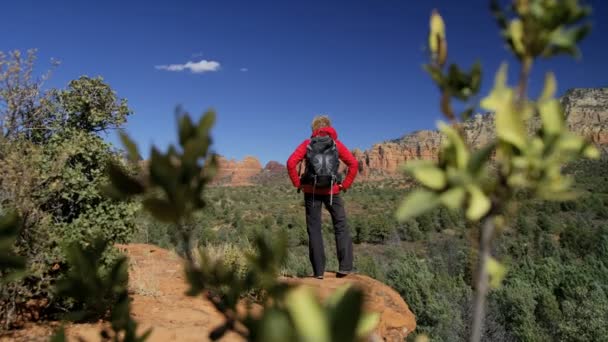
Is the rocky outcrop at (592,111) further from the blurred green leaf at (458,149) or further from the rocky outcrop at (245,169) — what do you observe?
the blurred green leaf at (458,149)

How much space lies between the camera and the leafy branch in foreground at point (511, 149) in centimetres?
52

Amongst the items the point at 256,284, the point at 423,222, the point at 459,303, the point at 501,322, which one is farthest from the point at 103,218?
the point at 423,222

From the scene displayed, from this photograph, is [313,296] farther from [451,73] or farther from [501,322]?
[501,322]

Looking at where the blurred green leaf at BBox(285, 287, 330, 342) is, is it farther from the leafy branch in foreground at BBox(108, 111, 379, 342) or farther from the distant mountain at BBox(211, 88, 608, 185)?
the distant mountain at BBox(211, 88, 608, 185)

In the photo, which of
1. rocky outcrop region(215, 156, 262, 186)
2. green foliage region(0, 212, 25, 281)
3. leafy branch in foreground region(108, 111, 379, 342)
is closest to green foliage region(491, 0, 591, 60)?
leafy branch in foreground region(108, 111, 379, 342)

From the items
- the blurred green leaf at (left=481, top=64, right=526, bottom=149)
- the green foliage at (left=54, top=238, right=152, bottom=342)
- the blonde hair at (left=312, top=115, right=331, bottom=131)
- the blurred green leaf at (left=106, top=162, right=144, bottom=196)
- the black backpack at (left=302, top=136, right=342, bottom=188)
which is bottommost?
the green foliage at (left=54, top=238, right=152, bottom=342)

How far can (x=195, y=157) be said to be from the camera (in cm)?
54

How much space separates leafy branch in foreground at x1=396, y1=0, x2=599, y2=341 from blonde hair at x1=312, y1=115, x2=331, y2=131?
168 inches

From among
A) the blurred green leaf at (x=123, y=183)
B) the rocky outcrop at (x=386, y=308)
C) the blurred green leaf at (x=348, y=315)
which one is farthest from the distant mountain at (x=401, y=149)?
the blurred green leaf at (x=348, y=315)

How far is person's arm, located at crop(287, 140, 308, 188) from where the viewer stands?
482 cm

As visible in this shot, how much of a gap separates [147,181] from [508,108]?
0.48 metres

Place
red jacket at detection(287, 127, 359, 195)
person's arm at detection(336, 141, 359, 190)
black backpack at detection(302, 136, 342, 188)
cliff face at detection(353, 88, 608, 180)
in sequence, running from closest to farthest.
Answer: black backpack at detection(302, 136, 342, 188) → red jacket at detection(287, 127, 359, 195) → person's arm at detection(336, 141, 359, 190) → cliff face at detection(353, 88, 608, 180)

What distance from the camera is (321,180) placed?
4.60 metres

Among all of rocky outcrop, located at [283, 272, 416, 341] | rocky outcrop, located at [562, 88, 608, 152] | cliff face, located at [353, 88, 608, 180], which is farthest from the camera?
cliff face, located at [353, 88, 608, 180]
